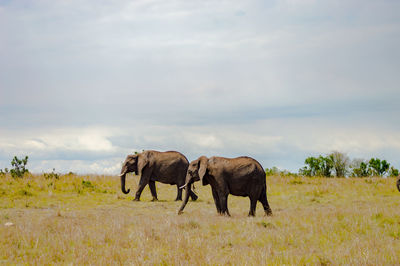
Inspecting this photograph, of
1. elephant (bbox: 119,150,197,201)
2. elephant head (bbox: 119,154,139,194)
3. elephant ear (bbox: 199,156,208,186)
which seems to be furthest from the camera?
elephant head (bbox: 119,154,139,194)

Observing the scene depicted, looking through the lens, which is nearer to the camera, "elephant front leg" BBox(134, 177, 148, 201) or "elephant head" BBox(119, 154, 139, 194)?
"elephant front leg" BBox(134, 177, 148, 201)

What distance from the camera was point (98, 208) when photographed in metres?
21.4

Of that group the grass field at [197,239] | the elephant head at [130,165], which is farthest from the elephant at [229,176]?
the elephant head at [130,165]

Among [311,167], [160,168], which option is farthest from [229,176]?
[311,167]

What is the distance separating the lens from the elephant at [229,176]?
56.4 ft

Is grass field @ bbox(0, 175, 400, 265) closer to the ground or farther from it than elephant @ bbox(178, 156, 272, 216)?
closer to the ground

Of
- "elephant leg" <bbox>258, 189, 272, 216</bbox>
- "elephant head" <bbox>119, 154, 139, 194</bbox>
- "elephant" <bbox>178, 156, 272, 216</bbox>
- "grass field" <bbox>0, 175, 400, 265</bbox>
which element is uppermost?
"elephant head" <bbox>119, 154, 139, 194</bbox>

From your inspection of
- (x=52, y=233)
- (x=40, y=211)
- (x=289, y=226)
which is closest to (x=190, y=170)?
(x=289, y=226)

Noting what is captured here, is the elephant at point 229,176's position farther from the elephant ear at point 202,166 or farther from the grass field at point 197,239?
the grass field at point 197,239

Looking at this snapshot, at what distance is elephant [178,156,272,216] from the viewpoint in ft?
56.4

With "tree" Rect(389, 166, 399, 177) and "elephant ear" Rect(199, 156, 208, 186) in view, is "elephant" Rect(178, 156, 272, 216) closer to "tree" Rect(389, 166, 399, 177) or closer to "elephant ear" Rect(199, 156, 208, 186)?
"elephant ear" Rect(199, 156, 208, 186)

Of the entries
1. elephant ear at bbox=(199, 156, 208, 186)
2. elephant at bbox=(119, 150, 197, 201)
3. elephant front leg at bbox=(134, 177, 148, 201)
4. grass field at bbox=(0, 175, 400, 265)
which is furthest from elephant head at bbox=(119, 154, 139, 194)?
elephant ear at bbox=(199, 156, 208, 186)

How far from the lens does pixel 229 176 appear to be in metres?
17.3

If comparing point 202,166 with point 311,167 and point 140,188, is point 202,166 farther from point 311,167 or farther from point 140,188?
point 311,167
